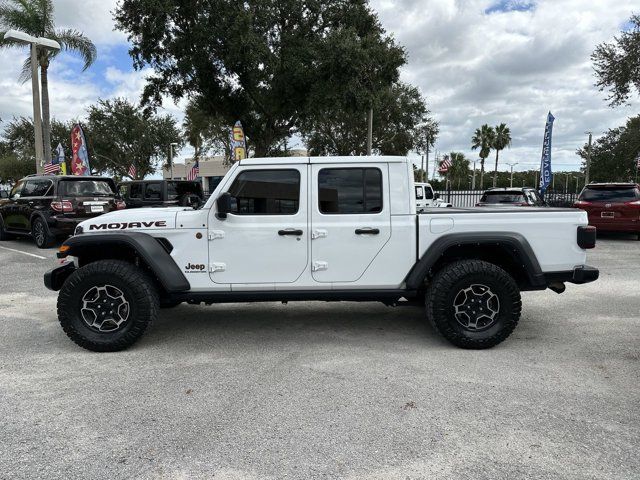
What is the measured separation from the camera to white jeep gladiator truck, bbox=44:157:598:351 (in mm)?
4410

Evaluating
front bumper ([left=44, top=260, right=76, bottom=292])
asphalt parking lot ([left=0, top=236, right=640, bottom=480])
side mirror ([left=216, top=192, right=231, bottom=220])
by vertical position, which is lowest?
asphalt parking lot ([left=0, top=236, right=640, bottom=480])

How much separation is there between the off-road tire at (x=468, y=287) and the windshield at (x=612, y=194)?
10212 mm

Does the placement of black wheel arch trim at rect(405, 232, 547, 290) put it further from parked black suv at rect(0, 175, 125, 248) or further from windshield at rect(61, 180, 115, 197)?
windshield at rect(61, 180, 115, 197)

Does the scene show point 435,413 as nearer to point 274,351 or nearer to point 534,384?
point 534,384

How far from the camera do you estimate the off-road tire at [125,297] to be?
172 inches

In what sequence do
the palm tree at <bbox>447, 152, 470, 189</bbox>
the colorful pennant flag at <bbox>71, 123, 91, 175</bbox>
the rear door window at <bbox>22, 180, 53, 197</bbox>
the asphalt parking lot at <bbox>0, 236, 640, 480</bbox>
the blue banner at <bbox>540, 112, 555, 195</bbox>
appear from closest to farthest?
the asphalt parking lot at <bbox>0, 236, 640, 480</bbox> → the rear door window at <bbox>22, 180, 53, 197</bbox> → the colorful pennant flag at <bbox>71, 123, 91, 175</bbox> → the blue banner at <bbox>540, 112, 555, 195</bbox> → the palm tree at <bbox>447, 152, 470, 189</bbox>

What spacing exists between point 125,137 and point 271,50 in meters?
28.6

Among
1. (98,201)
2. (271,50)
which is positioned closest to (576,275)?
(98,201)

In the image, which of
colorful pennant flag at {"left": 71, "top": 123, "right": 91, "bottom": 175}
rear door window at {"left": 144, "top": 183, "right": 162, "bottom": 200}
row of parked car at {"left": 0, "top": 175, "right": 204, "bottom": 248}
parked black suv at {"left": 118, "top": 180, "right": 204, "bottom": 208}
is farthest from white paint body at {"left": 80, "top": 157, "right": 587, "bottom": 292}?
colorful pennant flag at {"left": 71, "top": 123, "right": 91, "bottom": 175}

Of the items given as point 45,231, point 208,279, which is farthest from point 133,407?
→ point 45,231

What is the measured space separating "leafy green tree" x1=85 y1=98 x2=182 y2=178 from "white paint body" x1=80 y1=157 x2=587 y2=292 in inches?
1605

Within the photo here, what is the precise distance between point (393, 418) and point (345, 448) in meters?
0.49

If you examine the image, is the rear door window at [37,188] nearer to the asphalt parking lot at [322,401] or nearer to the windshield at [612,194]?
the asphalt parking lot at [322,401]

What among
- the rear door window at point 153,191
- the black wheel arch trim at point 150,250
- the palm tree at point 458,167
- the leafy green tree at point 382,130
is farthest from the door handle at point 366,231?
the palm tree at point 458,167
